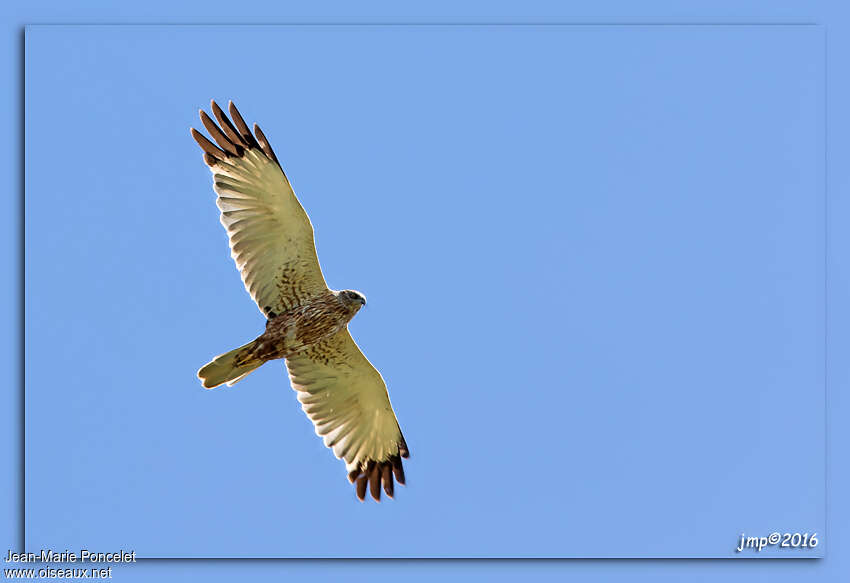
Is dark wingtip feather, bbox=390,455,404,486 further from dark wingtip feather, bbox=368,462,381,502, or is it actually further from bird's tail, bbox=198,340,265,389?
bird's tail, bbox=198,340,265,389

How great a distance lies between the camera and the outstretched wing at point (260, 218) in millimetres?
6906

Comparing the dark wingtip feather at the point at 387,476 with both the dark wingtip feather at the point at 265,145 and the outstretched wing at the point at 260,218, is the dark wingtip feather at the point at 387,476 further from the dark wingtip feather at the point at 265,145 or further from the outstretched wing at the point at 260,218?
the dark wingtip feather at the point at 265,145

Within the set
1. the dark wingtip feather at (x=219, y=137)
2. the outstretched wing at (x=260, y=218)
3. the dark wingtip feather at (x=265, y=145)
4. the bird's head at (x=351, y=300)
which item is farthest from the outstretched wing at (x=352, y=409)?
the dark wingtip feather at (x=219, y=137)

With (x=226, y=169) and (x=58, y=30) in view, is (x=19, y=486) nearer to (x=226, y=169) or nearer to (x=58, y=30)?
(x=226, y=169)

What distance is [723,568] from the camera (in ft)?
21.0

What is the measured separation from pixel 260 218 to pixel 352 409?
5.12 feet

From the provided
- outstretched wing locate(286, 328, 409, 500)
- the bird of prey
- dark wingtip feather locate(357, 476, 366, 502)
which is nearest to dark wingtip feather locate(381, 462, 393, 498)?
outstretched wing locate(286, 328, 409, 500)

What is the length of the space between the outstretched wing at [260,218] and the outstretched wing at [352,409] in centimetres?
46

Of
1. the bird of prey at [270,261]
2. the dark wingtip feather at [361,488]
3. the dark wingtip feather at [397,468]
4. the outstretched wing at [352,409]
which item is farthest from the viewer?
the dark wingtip feather at [397,468]

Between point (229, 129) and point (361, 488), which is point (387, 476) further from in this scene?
point (229, 129)

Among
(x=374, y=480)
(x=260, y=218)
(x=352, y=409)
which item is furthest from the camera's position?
(x=374, y=480)

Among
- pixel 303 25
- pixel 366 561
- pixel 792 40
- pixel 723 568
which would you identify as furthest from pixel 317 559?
pixel 792 40

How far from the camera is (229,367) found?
6785 millimetres

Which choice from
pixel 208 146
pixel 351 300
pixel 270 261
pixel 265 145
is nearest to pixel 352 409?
pixel 351 300
